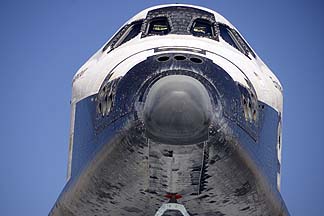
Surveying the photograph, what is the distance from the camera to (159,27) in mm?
4488

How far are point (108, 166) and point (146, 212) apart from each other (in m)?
0.41

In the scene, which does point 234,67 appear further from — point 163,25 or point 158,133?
point 158,133

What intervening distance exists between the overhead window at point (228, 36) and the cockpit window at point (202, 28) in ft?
0.41

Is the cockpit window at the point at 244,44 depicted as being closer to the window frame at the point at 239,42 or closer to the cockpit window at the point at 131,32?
the window frame at the point at 239,42

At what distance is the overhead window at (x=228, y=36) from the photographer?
4672 millimetres

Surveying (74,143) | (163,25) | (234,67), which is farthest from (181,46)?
(74,143)

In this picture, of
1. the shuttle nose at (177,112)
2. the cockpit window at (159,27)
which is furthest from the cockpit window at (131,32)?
the shuttle nose at (177,112)

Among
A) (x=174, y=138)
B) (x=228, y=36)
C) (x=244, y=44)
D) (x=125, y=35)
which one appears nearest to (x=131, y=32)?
(x=125, y=35)

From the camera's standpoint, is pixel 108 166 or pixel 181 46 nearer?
pixel 108 166

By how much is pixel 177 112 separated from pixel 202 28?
1.98 metres

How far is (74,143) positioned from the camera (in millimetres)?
4270

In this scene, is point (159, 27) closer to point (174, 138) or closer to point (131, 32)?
point (131, 32)

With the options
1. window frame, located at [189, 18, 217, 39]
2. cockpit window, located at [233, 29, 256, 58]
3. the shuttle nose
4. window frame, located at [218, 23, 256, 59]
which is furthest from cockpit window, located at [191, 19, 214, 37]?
the shuttle nose

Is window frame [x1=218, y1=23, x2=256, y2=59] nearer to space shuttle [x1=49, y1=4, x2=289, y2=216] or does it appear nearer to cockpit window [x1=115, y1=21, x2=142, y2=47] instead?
space shuttle [x1=49, y1=4, x2=289, y2=216]
